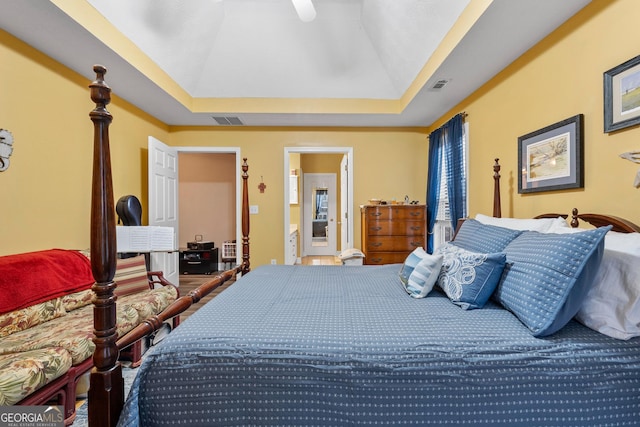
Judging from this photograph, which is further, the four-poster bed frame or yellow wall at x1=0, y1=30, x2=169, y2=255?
yellow wall at x1=0, y1=30, x2=169, y2=255

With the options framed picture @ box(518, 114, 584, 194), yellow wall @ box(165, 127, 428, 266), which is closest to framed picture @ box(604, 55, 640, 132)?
framed picture @ box(518, 114, 584, 194)

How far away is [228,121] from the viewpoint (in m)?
4.23

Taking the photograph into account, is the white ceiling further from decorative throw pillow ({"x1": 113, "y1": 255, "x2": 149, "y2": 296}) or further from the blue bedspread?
the blue bedspread

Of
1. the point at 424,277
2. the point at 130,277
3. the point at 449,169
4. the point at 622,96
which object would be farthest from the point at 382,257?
the point at 130,277

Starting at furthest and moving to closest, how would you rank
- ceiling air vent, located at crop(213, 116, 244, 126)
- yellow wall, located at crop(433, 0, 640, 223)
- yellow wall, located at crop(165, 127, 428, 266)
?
yellow wall, located at crop(165, 127, 428, 266) < ceiling air vent, located at crop(213, 116, 244, 126) < yellow wall, located at crop(433, 0, 640, 223)

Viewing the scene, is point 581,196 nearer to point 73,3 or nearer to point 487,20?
point 487,20

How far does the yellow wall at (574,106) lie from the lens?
1685mm

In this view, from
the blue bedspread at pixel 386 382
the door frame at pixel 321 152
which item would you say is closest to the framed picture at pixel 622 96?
the blue bedspread at pixel 386 382

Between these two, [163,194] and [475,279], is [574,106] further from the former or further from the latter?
[163,194]

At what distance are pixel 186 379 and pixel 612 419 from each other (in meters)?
1.42

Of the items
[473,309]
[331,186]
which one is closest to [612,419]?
[473,309]

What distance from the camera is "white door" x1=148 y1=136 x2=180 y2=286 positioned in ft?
12.4

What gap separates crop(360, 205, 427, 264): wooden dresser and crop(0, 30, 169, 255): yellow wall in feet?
10.4

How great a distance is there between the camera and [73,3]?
2.02m
